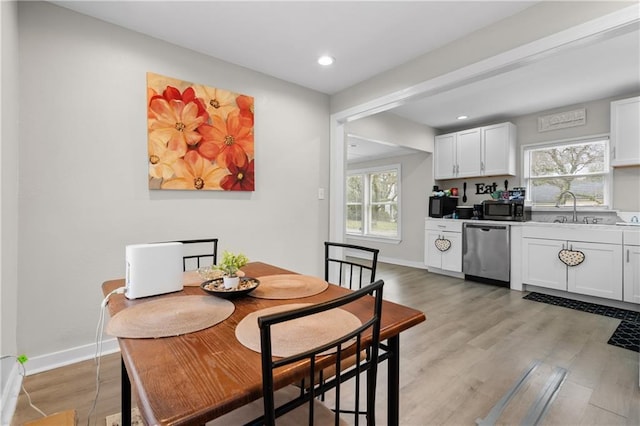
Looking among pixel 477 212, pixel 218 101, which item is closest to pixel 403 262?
pixel 477 212

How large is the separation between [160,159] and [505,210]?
418cm

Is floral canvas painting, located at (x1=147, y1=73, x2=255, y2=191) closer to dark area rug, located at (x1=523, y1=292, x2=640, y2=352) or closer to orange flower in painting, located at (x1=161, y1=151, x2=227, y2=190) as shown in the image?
orange flower in painting, located at (x1=161, y1=151, x2=227, y2=190)

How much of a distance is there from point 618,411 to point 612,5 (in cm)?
224

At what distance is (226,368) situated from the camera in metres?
0.74

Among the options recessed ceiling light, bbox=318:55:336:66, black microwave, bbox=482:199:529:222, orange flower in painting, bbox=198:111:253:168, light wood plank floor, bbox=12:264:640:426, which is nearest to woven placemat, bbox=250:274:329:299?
light wood plank floor, bbox=12:264:640:426

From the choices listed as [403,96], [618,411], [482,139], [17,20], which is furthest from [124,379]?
[482,139]

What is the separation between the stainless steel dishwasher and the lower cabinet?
0.24 m

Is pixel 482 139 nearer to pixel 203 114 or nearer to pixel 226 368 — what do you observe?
pixel 203 114

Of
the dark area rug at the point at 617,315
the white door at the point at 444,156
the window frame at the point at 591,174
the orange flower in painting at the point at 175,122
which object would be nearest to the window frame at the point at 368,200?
the white door at the point at 444,156

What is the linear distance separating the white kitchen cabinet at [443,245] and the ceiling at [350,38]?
1961 mm

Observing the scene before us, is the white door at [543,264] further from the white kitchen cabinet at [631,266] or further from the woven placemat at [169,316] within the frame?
the woven placemat at [169,316]

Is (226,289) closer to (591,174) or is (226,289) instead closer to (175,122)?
(175,122)

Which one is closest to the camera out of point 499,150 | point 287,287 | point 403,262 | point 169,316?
point 169,316

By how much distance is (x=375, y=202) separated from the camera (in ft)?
21.9
